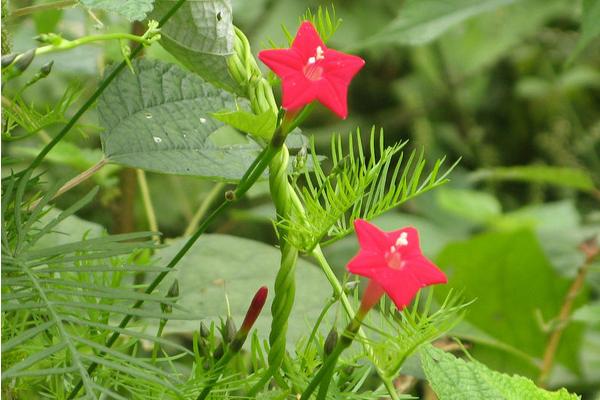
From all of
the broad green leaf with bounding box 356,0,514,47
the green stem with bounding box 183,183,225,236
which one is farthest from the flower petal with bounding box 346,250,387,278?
the broad green leaf with bounding box 356,0,514,47

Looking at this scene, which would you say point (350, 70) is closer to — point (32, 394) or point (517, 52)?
point (32, 394)

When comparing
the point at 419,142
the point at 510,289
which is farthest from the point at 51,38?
the point at 419,142

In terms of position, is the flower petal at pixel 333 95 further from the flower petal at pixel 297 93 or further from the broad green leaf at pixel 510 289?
the broad green leaf at pixel 510 289

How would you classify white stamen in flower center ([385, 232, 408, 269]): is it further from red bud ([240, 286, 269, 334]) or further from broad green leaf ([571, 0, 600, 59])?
broad green leaf ([571, 0, 600, 59])

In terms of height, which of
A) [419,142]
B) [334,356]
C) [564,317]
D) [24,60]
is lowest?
[419,142]

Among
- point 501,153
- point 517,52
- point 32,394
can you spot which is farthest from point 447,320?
point 517,52

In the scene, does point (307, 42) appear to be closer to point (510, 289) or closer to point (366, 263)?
point (366, 263)

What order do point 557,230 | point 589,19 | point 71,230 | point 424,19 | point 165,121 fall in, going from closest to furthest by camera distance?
point 165,121 → point 71,230 → point 589,19 → point 424,19 → point 557,230
